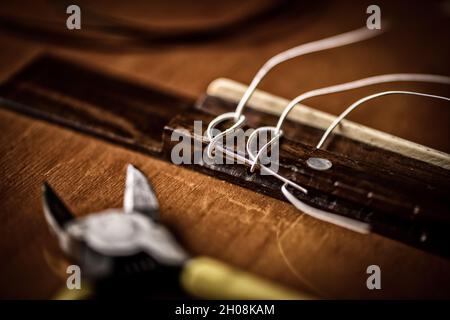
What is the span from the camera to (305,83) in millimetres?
1055

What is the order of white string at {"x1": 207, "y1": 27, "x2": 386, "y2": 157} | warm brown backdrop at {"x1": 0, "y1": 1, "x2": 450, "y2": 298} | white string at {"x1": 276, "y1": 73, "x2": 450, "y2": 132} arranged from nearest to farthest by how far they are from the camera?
warm brown backdrop at {"x1": 0, "y1": 1, "x2": 450, "y2": 298}
white string at {"x1": 276, "y1": 73, "x2": 450, "y2": 132}
white string at {"x1": 207, "y1": 27, "x2": 386, "y2": 157}

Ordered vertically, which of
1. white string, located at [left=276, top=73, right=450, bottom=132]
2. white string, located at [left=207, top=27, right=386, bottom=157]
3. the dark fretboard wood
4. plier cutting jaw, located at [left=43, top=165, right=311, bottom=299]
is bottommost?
plier cutting jaw, located at [left=43, top=165, right=311, bottom=299]

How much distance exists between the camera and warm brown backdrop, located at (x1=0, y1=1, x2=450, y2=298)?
0.65 meters

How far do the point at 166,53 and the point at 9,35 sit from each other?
1.15 ft

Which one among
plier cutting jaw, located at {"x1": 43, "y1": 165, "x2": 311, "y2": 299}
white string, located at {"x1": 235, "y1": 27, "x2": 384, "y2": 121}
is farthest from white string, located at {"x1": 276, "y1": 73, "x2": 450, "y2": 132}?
plier cutting jaw, located at {"x1": 43, "y1": 165, "x2": 311, "y2": 299}

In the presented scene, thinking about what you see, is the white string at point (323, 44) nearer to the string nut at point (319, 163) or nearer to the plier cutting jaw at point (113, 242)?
the string nut at point (319, 163)

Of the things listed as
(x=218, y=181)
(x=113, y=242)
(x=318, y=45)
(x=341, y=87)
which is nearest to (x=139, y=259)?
(x=113, y=242)

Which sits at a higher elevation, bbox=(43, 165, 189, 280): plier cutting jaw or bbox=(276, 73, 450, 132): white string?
bbox=(276, 73, 450, 132): white string

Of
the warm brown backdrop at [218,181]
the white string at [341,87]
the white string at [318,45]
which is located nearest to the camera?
the warm brown backdrop at [218,181]

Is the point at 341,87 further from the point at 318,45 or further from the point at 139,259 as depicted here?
the point at 139,259

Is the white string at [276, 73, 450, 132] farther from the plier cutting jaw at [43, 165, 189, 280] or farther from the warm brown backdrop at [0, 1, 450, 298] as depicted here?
the plier cutting jaw at [43, 165, 189, 280]

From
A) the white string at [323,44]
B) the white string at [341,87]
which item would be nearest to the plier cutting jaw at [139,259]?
the white string at [341,87]

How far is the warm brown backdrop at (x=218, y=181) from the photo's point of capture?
2.12ft
